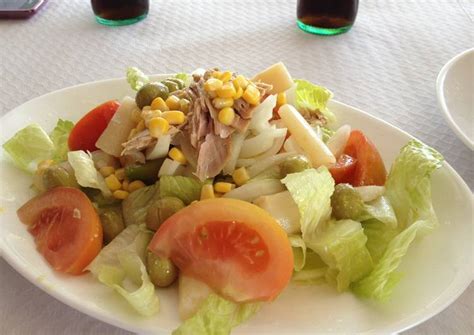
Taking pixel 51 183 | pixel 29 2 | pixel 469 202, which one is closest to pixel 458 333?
pixel 469 202

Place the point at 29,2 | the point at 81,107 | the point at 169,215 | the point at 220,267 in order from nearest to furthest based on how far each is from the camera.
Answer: the point at 220,267 < the point at 169,215 < the point at 81,107 < the point at 29,2

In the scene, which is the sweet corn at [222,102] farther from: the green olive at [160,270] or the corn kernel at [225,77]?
the green olive at [160,270]

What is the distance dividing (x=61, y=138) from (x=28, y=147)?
10cm

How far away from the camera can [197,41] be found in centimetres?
194

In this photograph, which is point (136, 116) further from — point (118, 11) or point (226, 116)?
point (118, 11)

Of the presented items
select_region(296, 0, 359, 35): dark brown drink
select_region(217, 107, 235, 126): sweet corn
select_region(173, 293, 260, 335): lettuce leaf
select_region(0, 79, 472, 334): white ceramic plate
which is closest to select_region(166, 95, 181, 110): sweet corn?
select_region(217, 107, 235, 126): sweet corn

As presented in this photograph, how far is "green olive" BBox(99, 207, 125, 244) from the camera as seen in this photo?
3.42 ft

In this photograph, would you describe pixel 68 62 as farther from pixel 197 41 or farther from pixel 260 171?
pixel 260 171

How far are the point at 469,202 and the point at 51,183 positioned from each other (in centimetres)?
79

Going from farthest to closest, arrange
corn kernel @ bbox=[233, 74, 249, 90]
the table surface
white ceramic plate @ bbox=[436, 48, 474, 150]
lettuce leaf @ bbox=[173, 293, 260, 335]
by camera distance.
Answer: the table surface
white ceramic plate @ bbox=[436, 48, 474, 150]
corn kernel @ bbox=[233, 74, 249, 90]
lettuce leaf @ bbox=[173, 293, 260, 335]

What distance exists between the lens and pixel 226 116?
3.62 feet

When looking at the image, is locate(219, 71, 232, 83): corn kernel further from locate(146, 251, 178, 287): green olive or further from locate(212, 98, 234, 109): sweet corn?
locate(146, 251, 178, 287): green olive

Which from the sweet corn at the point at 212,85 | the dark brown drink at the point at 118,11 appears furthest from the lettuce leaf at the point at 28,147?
the dark brown drink at the point at 118,11

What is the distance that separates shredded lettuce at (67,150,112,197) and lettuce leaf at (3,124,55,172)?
0.11 meters
